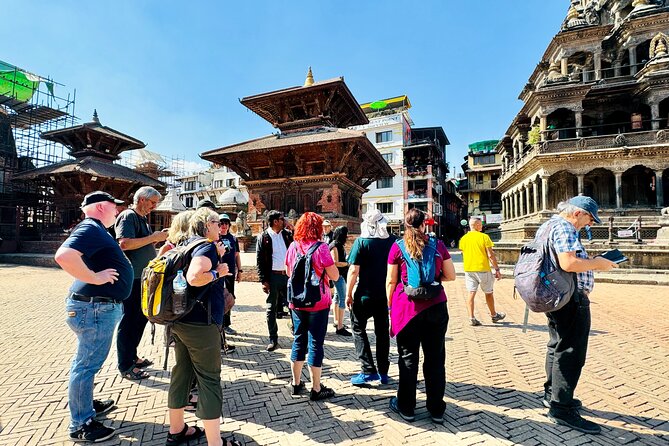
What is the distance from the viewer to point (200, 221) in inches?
105

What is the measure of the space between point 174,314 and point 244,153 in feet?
59.4

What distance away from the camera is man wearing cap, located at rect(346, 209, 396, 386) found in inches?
146

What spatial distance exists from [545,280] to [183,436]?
347 centimetres

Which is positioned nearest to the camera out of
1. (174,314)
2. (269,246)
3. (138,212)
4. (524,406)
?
(174,314)

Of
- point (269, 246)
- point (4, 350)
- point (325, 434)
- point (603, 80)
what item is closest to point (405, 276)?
point (325, 434)

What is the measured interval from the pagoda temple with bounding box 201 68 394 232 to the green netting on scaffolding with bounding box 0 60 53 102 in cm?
2418

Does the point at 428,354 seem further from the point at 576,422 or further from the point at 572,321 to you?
the point at 576,422

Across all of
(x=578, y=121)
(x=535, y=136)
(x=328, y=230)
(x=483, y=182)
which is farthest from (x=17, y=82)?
(x=483, y=182)

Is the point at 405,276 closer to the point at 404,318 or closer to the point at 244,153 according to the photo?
the point at 404,318

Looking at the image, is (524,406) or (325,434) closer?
(325,434)

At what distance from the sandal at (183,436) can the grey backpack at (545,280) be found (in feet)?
10.5

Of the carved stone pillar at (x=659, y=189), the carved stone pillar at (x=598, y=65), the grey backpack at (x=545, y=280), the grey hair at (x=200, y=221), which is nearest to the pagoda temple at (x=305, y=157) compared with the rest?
the grey backpack at (x=545, y=280)

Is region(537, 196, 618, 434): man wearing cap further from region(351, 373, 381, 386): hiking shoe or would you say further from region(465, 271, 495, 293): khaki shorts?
region(465, 271, 495, 293): khaki shorts

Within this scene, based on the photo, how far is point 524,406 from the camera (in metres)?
3.24
